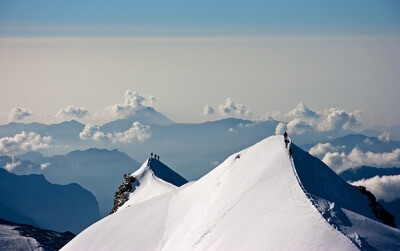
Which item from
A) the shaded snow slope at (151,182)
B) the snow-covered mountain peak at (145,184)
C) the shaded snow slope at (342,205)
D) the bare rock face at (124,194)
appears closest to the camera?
the shaded snow slope at (342,205)

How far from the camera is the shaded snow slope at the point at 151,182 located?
136 m

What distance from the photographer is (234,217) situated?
65.7m

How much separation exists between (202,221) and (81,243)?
29.5 meters

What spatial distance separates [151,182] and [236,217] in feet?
285

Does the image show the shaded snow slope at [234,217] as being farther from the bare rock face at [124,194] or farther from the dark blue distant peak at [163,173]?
the dark blue distant peak at [163,173]

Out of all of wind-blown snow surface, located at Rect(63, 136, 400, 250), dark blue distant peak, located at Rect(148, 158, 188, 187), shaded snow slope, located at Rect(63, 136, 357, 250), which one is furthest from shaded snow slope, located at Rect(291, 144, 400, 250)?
dark blue distant peak, located at Rect(148, 158, 188, 187)

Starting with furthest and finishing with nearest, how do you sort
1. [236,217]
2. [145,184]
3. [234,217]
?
[145,184] < [234,217] < [236,217]

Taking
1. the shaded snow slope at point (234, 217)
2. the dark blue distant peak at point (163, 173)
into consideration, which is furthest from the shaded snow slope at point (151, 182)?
the shaded snow slope at point (234, 217)

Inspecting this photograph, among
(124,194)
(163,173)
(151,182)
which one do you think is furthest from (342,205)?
(163,173)

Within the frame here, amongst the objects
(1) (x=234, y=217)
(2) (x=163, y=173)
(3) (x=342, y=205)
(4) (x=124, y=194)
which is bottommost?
(4) (x=124, y=194)

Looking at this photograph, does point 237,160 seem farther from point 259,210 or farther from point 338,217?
point 338,217

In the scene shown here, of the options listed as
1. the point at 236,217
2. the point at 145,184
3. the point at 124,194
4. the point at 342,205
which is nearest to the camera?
the point at 236,217

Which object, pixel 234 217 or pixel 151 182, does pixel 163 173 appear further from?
pixel 234 217

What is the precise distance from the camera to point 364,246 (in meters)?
49.5
